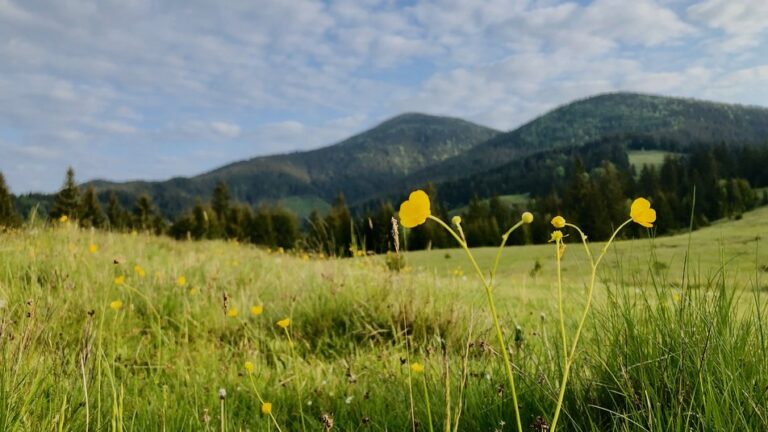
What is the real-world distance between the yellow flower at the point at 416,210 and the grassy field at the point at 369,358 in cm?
42

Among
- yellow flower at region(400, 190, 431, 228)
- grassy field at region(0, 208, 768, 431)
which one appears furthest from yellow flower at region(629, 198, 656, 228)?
yellow flower at region(400, 190, 431, 228)

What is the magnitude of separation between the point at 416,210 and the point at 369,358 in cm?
356

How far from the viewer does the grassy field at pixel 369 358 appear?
6.75ft

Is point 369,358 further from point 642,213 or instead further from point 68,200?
point 68,200

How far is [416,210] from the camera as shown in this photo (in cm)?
117

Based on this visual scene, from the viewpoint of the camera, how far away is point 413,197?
1203 millimetres

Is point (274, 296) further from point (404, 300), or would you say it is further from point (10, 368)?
point (10, 368)

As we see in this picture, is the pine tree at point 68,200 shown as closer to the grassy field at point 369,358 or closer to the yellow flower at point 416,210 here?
the grassy field at point 369,358

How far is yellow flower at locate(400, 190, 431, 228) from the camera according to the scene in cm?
117

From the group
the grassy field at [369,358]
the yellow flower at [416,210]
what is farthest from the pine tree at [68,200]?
the yellow flower at [416,210]

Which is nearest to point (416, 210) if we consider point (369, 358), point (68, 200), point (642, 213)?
point (642, 213)

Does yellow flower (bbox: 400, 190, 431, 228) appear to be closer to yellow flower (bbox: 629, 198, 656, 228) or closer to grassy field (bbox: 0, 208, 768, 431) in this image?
grassy field (bbox: 0, 208, 768, 431)

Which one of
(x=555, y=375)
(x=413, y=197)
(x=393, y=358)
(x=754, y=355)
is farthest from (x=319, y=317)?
(x=413, y=197)

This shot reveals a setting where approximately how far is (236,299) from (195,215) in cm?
7149
